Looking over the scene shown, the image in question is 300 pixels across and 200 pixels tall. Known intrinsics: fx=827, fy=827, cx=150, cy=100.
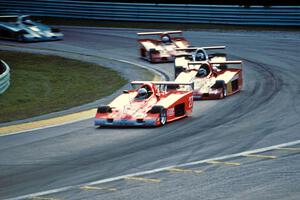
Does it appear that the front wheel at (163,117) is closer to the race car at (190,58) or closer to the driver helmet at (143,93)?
the driver helmet at (143,93)

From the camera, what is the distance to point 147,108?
2125cm

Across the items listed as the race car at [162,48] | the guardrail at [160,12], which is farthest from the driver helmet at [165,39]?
the guardrail at [160,12]

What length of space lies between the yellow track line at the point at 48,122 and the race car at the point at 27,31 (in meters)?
19.7

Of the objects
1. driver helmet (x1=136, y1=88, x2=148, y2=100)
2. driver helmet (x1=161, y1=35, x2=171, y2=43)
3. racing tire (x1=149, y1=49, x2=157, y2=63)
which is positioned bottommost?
racing tire (x1=149, y1=49, x2=157, y2=63)

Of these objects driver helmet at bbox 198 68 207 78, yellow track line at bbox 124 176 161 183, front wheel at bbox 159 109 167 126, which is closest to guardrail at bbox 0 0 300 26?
driver helmet at bbox 198 68 207 78

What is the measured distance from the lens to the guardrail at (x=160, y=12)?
43.5 m

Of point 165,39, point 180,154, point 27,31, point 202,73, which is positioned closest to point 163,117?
point 180,154

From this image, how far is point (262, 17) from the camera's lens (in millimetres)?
43906

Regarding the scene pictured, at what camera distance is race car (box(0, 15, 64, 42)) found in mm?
43125

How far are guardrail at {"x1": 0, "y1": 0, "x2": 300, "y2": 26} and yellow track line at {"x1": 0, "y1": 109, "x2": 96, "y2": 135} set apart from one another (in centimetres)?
2150

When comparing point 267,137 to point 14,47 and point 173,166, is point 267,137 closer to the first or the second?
point 173,166

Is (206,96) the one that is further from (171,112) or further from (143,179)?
(143,179)

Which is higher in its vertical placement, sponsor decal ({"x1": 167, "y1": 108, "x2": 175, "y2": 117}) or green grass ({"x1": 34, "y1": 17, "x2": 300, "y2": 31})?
→ sponsor decal ({"x1": 167, "y1": 108, "x2": 175, "y2": 117})

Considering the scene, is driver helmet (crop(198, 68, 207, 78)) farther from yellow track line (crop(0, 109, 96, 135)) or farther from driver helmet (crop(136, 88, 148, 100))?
driver helmet (crop(136, 88, 148, 100))
